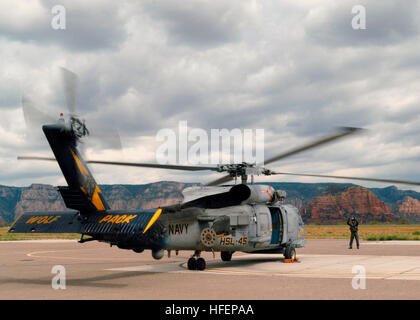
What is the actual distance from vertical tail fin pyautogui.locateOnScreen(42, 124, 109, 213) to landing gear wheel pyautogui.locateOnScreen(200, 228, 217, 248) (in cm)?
410

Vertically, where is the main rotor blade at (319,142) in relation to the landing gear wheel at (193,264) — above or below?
above

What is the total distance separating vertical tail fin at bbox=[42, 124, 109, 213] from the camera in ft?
48.4

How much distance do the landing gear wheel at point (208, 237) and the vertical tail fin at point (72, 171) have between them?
161 inches

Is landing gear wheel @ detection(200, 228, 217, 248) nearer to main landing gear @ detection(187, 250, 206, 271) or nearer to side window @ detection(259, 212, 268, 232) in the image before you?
main landing gear @ detection(187, 250, 206, 271)

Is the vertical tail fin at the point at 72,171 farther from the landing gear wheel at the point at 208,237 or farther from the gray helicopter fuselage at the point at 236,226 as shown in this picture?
the landing gear wheel at the point at 208,237

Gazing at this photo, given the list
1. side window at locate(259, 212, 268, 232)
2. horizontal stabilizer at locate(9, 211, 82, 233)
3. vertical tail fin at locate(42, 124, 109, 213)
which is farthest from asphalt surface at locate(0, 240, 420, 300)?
vertical tail fin at locate(42, 124, 109, 213)

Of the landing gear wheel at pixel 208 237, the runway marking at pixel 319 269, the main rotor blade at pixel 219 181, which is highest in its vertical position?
the main rotor blade at pixel 219 181

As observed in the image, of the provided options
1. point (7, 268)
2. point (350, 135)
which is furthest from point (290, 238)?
point (7, 268)

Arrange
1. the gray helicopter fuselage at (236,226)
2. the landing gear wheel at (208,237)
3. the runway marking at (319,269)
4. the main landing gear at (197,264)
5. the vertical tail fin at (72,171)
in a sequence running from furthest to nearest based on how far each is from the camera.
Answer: the main landing gear at (197,264) < the landing gear wheel at (208,237) < the gray helicopter fuselage at (236,226) < the runway marking at (319,269) < the vertical tail fin at (72,171)

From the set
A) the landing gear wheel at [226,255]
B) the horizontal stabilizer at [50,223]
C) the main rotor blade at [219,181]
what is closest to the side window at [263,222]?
the main rotor blade at [219,181]

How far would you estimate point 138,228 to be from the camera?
14.6 metres

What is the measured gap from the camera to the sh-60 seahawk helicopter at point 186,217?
14.9m

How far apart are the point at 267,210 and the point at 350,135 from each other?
6594mm

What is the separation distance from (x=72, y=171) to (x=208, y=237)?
5712 mm
